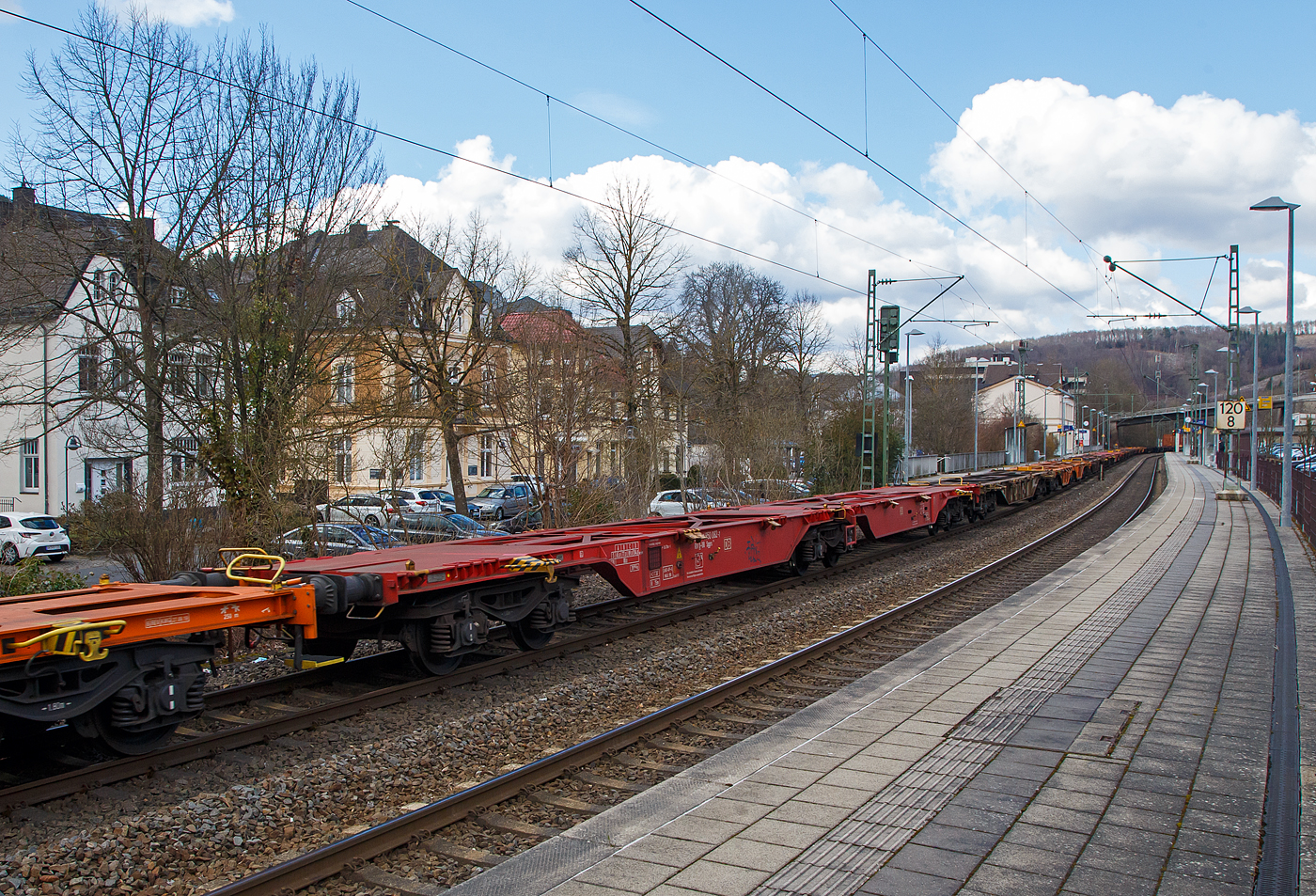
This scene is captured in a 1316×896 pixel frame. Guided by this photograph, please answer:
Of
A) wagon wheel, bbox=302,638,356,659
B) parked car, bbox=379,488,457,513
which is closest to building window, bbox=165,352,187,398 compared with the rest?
parked car, bbox=379,488,457,513

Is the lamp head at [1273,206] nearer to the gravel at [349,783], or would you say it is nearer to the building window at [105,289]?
the gravel at [349,783]

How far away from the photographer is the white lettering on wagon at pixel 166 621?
5629mm

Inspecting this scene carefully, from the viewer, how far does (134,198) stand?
61.5ft

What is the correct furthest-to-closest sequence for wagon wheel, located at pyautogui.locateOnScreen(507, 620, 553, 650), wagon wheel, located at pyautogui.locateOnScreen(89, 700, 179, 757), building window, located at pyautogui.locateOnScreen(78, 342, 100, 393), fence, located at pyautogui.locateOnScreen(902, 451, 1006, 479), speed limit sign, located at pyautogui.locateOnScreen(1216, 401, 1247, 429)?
fence, located at pyautogui.locateOnScreen(902, 451, 1006, 479), speed limit sign, located at pyautogui.locateOnScreen(1216, 401, 1247, 429), building window, located at pyautogui.locateOnScreen(78, 342, 100, 393), wagon wheel, located at pyautogui.locateOnScreen(507, 620, 553, 650), wagon wheel, located at pyautogui.locateOnScreen(89, 700, 179, 757)

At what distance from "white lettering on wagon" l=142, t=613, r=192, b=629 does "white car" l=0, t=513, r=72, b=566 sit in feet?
76.4

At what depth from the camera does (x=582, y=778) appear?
5.84 m

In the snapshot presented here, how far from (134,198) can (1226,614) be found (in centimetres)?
2087

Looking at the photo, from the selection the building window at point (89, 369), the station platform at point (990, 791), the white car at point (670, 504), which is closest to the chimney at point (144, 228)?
the building window at point (89, 369)

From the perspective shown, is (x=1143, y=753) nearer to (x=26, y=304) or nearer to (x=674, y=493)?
(x=26, y=304)

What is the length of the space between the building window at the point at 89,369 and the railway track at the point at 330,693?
14399 millimetres

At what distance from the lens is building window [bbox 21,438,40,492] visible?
3394 centimetres

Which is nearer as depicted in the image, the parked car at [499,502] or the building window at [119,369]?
the building window at [119,369]

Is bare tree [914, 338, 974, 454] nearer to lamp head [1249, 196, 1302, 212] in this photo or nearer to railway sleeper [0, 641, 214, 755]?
lamp head [1249, 196, 1302, 212]

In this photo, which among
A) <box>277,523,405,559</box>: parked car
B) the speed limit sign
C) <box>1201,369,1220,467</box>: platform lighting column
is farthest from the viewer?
<box>1201,369,1220,467</box>: platform lighting column
